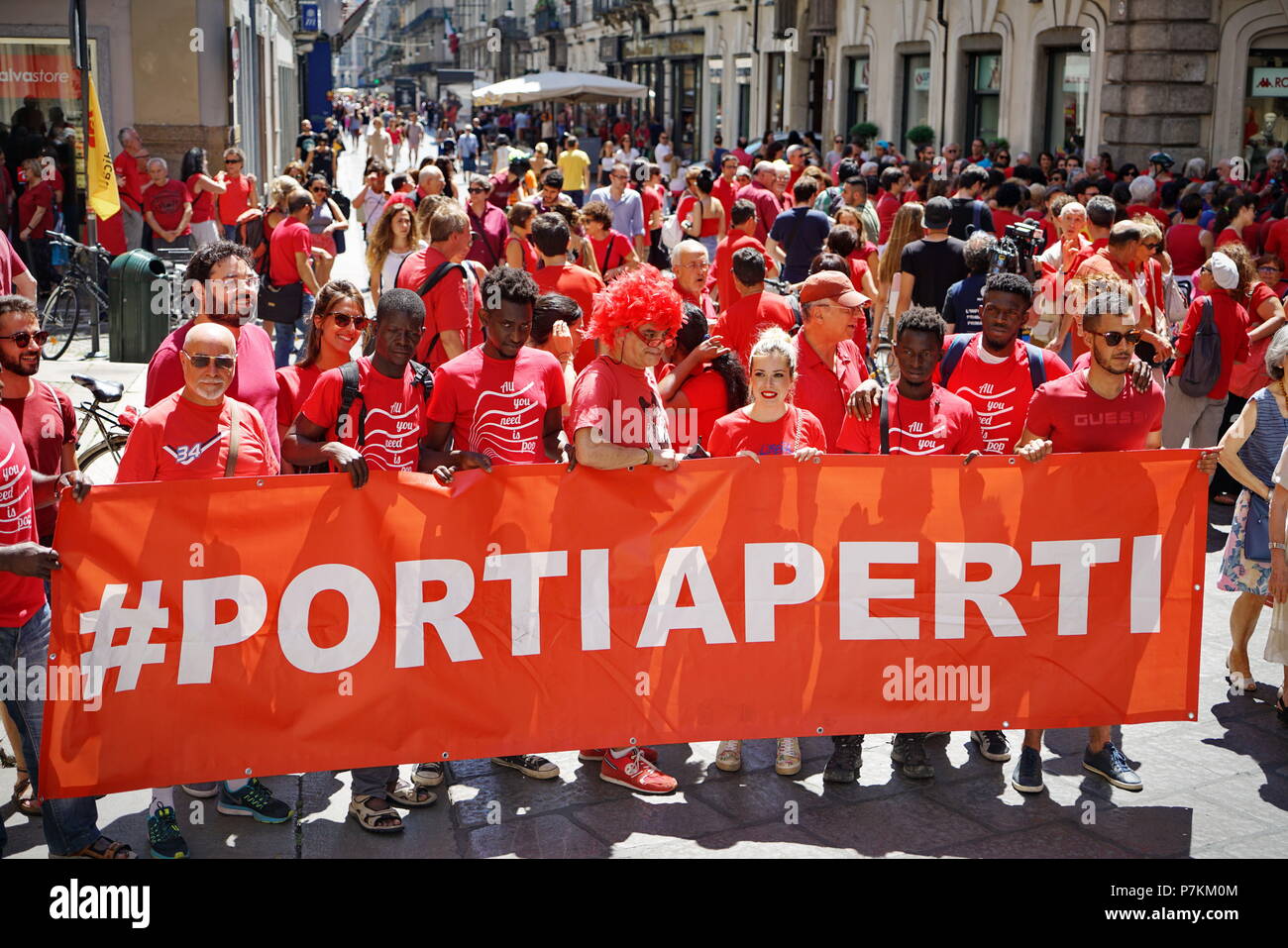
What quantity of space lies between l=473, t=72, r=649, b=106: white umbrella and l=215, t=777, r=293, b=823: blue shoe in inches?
1184

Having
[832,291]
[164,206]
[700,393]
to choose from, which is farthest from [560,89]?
[700,393]

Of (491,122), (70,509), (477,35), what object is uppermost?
(477,35)

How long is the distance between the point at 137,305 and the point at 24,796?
8.55 metres

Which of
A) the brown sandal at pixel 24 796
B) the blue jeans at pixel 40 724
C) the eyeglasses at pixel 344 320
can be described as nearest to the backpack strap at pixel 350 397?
the eyeglasses at pixel 344 320

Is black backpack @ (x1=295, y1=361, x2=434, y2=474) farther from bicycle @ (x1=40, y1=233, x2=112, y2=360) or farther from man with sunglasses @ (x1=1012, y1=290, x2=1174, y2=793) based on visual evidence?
bicycle @ (x1=40, y1=233, x2=112, y2=360)

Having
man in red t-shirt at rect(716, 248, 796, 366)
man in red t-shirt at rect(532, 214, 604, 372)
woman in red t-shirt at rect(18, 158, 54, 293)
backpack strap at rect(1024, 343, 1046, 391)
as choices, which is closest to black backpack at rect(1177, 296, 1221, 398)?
man in red t-shirt at rect(716, 248, 796, 366)

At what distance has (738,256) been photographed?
805 centimetres

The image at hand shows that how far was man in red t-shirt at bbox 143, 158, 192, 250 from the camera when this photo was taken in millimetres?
16469

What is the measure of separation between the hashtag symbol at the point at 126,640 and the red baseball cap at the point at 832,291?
3.10m

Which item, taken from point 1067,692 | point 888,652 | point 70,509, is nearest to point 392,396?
point 70,509

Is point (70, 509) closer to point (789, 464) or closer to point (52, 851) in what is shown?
point (52, 851)

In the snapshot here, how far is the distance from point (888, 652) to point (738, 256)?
3.05 m

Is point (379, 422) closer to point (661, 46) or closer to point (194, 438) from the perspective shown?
point (194, 438)
